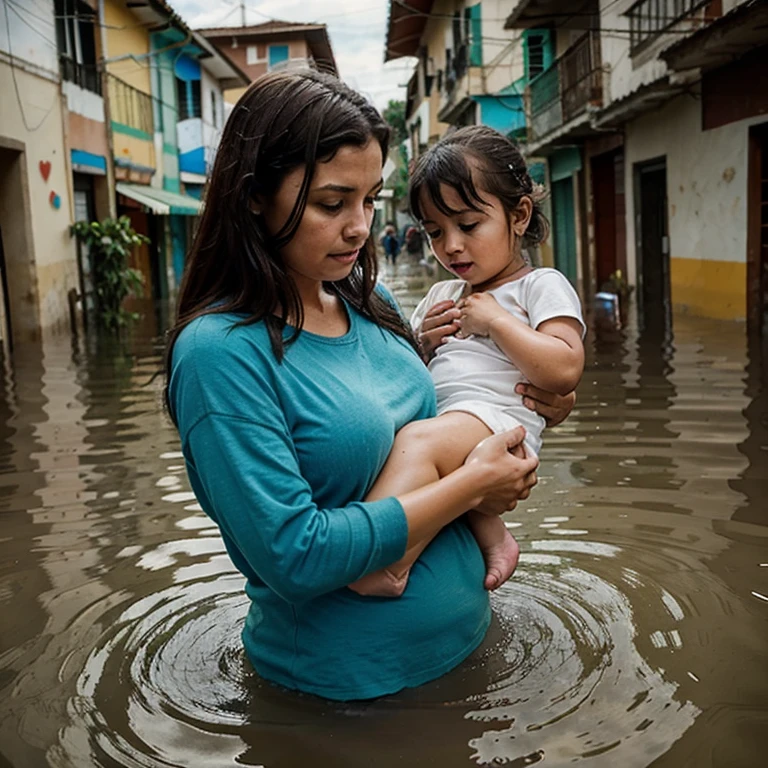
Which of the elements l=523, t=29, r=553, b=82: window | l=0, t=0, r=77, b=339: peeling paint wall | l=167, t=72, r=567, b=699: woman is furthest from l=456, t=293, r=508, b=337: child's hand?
l=523, t=29, r=553, b=82: window

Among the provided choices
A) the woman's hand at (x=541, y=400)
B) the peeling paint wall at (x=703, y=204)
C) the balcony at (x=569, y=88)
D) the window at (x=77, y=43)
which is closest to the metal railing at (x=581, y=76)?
the balcony at (x=569, y=88)

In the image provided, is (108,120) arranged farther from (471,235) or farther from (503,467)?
(503,467)

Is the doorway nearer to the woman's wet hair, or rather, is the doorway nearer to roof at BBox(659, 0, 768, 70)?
roof at BBox(659, 0, 768, 70)

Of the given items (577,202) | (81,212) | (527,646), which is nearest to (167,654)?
(527,646)

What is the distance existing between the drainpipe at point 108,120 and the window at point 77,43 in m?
0.21

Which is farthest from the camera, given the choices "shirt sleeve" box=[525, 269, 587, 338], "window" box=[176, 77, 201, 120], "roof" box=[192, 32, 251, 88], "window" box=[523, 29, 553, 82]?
"window" box=[176, 77, 201, 120]

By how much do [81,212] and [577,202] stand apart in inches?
385

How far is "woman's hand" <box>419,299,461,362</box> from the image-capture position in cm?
279

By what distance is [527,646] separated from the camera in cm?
282

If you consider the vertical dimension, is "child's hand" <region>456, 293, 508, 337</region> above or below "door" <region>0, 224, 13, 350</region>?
above

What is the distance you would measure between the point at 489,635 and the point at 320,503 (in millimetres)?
879

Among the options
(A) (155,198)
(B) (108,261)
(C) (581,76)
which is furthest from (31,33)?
(C) (581,76)

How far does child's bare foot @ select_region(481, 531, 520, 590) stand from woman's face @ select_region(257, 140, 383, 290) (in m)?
0.82

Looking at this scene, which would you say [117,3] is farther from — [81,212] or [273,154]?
[273,154]
